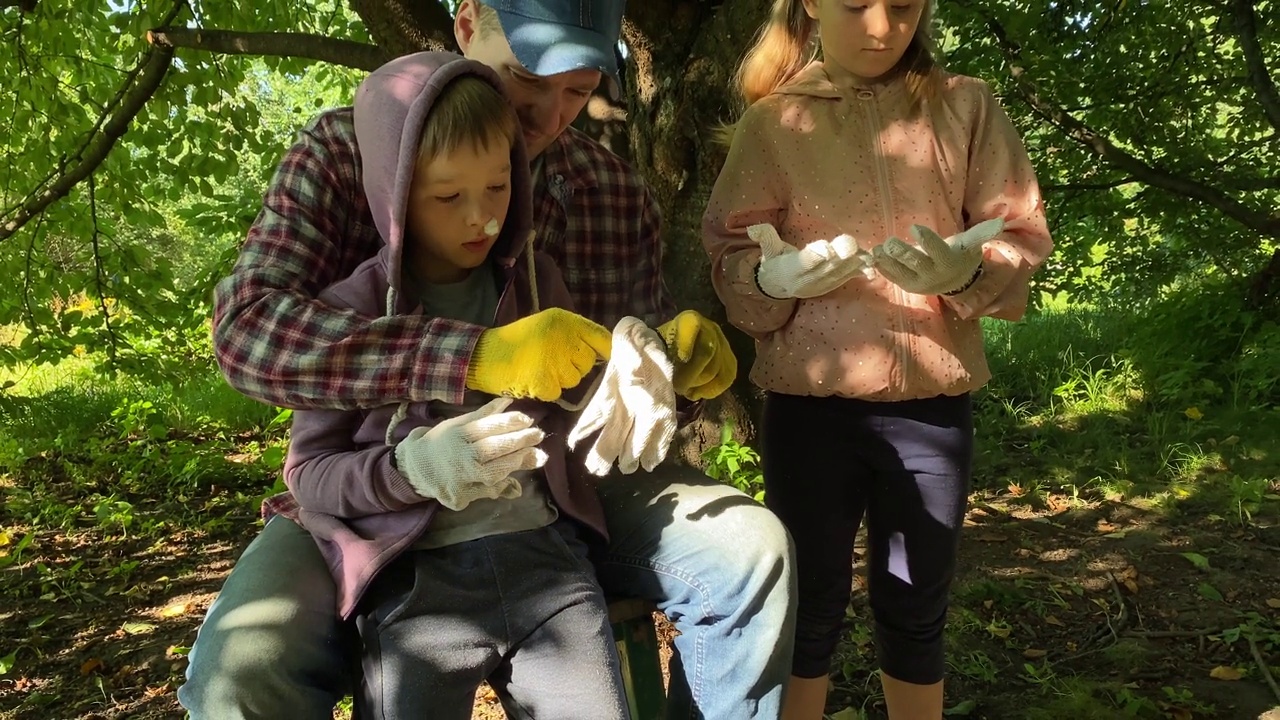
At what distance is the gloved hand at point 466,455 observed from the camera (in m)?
1.27

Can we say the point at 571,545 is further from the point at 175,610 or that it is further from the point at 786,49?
the point at 175,610

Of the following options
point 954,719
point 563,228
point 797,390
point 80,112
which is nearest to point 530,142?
point 563,228

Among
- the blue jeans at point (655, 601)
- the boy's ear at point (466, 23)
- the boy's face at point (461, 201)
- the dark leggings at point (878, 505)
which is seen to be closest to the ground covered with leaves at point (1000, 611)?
the dark leggings at point (878, 505)

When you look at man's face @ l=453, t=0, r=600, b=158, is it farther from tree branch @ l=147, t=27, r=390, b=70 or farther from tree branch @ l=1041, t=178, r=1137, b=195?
tree branch @ l=1041, t=178, r=1137, b=195

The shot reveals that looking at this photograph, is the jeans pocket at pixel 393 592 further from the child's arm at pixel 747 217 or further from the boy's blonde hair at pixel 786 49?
the boy's blonde hair at pixel 786 49

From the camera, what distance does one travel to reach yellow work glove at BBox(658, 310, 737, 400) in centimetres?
149

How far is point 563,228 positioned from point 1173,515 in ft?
9.57

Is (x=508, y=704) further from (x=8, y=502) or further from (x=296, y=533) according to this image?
(x=8, y=502)

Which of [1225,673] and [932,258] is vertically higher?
[932,258]

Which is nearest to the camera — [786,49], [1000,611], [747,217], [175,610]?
[747,217]

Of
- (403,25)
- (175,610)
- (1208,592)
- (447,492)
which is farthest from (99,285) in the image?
(1208,592)

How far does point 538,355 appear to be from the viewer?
1298 millimetres

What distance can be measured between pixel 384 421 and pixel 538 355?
0.31 m

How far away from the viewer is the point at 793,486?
1802mm
